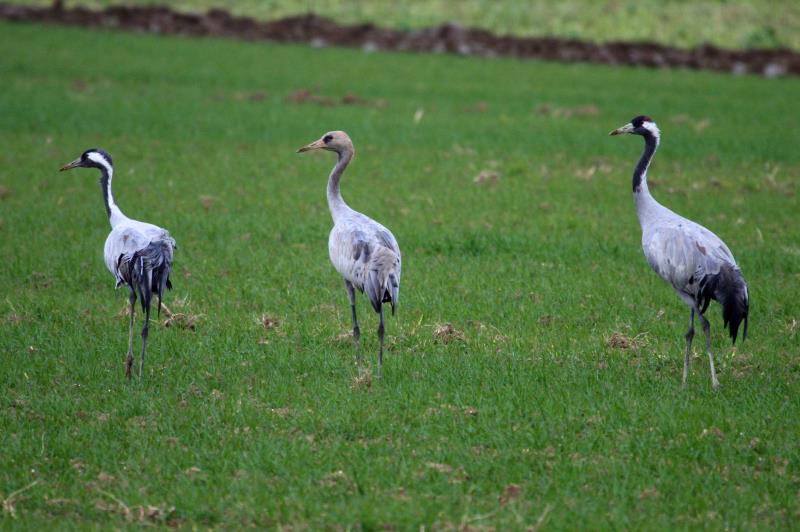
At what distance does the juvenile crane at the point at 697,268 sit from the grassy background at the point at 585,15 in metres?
27.9

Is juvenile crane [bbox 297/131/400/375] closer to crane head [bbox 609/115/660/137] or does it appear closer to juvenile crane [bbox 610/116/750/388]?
juvenile crane [bbox 610/116/750/388]

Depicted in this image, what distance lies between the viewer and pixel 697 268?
8.61 meters

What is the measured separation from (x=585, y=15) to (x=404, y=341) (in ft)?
107

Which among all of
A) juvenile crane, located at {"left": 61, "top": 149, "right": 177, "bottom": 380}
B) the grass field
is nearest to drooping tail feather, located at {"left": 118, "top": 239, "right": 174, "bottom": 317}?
juvenile crane, located at {"left": 61, "top": 149, "right": 177, "bottom": 380}

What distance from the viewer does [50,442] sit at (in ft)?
24.3

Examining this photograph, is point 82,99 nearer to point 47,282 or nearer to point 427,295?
point 47,282

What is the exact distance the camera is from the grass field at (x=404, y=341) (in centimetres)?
670

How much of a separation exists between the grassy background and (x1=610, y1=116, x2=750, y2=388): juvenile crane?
27.9 meters

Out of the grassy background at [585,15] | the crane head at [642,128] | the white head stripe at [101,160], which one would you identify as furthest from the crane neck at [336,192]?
the grassy background at [585,15]

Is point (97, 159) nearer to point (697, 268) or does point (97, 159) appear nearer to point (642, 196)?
point (642, 196)

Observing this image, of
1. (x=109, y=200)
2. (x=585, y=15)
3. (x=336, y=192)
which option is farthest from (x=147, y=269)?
(x=585, y=15)

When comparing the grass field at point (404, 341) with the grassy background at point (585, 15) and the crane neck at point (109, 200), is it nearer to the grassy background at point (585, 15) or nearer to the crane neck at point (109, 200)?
the crane neck at point (109, 200)

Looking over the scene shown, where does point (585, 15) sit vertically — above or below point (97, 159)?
above

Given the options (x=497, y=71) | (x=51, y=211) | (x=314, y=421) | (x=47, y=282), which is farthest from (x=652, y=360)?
(x=497, y=71)
